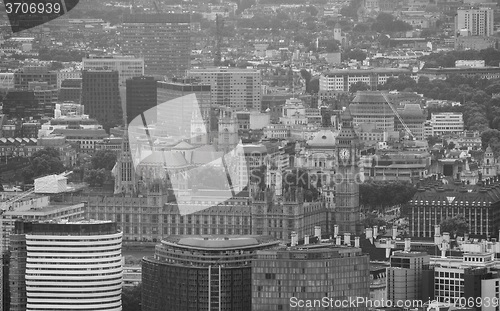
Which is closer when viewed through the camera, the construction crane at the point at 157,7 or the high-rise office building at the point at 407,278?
the high-rise office building at the point at 407,278

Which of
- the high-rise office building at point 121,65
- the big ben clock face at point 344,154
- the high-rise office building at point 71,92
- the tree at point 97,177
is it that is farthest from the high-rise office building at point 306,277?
the high-rise office building at point 71,92

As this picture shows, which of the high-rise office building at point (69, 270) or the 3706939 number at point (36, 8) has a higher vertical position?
the 3706939 number at point (36, 8)

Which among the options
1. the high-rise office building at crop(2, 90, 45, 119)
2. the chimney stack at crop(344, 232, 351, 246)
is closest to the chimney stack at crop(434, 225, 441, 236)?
the chimney stack at crop(344, 232, 351, 246)

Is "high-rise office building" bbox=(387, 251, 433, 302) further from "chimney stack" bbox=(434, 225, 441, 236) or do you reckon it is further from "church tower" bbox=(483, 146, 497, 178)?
"church tower" bbox=(483, 146, 497, 178)

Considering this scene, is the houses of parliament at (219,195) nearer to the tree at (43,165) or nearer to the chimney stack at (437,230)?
the tree at (43,165)

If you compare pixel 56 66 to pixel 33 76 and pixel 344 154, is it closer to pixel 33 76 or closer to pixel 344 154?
pixel 33 76
